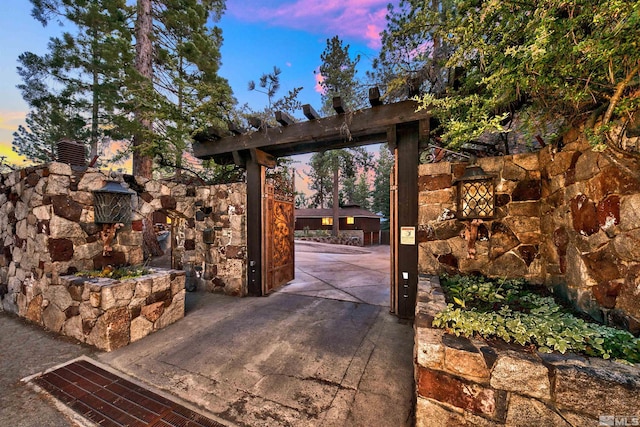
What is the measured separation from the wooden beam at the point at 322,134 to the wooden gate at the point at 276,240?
982mm

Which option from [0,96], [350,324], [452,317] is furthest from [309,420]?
[0,96]

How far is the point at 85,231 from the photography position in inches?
135

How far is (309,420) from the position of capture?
1.76 metres

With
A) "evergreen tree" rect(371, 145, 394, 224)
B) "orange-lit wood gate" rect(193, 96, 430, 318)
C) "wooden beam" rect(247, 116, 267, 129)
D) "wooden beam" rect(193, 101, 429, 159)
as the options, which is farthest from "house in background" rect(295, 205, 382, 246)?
"wooden beam" rect(247, 116, 267, 129)

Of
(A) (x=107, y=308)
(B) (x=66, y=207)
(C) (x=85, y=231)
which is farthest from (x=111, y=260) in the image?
(A) (x=107, y=308)

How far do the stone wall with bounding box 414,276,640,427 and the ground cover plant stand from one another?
3.4 inches

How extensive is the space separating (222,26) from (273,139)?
7.02m

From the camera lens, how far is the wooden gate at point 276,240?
4770mm

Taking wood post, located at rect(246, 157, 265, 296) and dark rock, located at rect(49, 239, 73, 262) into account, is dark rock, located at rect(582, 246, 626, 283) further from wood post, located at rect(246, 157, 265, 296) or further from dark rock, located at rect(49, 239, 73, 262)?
dark rock, located at rect(49, 239, 73, 262)

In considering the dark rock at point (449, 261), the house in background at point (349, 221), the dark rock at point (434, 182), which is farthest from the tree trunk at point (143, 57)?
the house in background at point (349, 221)

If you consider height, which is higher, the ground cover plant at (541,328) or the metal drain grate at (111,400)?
the ground cover plant at (541,328)

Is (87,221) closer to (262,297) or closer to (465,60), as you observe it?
(262,297)

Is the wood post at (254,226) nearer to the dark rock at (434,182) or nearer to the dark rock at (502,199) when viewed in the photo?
the dark rock at (434,182)

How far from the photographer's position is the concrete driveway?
73.7 inches
